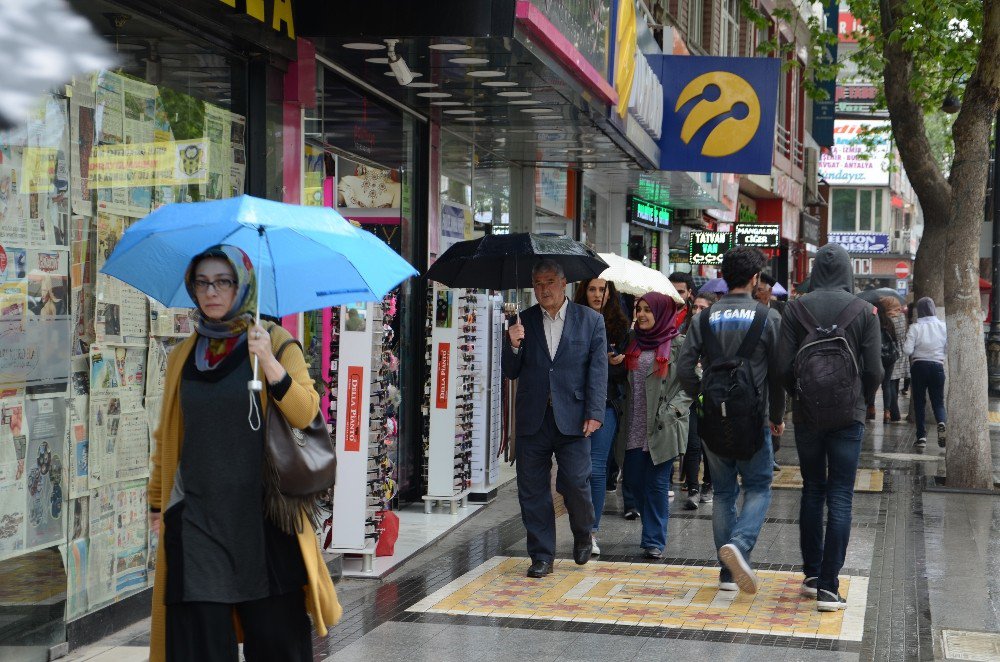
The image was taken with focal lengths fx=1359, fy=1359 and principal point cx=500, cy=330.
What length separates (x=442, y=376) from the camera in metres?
10.4

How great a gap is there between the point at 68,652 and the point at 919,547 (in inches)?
236

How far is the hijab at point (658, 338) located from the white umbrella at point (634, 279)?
927mm

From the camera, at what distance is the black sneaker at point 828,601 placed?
284 inches

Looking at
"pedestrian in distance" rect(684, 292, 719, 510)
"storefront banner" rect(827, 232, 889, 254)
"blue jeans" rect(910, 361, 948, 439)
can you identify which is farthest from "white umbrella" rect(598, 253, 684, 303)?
"storefront banner" rect(827, 232, 889, 254)

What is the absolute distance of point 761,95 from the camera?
14977mm

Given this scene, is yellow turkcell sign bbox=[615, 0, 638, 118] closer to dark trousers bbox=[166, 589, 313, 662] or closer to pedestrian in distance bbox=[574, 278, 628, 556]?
pedestrian in distance bbox=[574, 278, 628, 556]

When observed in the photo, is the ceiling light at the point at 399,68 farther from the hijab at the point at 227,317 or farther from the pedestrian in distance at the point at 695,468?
the hijab at the point at 227,317

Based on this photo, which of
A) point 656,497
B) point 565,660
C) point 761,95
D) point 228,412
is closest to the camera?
point 228,412

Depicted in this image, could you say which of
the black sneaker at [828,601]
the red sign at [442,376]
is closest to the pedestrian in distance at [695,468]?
the red sign at [442,376]

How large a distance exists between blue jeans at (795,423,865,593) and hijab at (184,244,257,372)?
3.84 m

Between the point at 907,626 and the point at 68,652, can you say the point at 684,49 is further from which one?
the point at 68,652

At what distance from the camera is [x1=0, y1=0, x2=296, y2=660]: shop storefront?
18.9 ft

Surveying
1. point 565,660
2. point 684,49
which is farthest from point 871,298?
point 565,660

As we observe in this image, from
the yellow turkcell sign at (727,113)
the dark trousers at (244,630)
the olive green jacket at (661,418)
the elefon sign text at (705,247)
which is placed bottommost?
the dark trousers at (244,630)
